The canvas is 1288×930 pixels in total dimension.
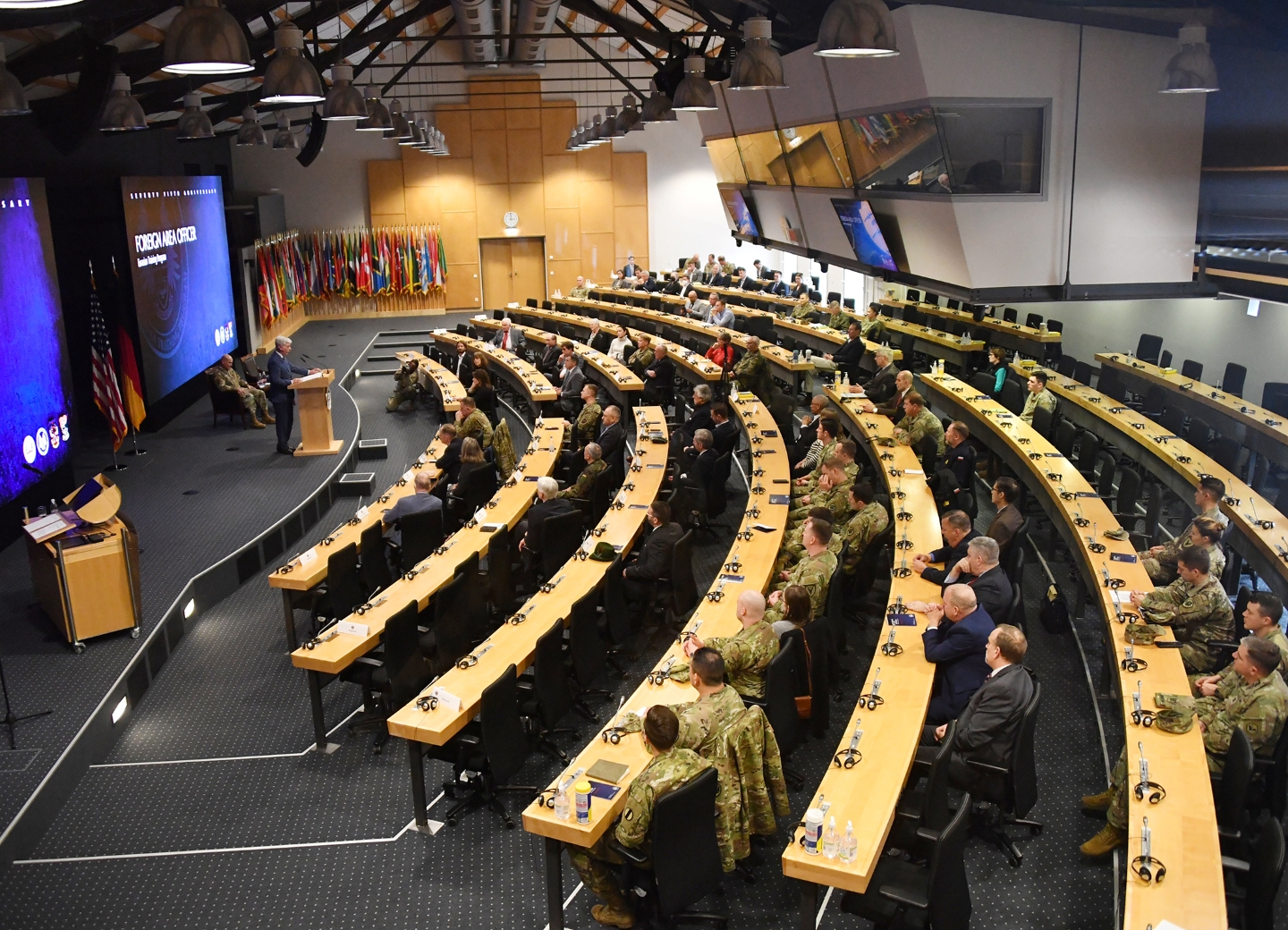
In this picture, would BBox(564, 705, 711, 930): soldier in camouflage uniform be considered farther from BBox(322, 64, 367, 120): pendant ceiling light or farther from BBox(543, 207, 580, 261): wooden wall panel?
BBox(543, 207, 580, 261): wooden wall panel

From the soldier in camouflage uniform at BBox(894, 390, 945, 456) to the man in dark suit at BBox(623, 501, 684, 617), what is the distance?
11.9ft

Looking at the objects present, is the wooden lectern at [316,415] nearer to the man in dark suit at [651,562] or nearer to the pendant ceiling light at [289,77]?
the man in dark suit at [651,562]

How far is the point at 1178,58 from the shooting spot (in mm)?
7473

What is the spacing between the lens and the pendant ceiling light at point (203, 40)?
15.4 ft

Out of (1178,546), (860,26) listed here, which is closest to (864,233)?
(1178,546)

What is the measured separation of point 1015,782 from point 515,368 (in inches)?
456

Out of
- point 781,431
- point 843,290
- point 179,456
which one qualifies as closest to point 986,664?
point 781,431

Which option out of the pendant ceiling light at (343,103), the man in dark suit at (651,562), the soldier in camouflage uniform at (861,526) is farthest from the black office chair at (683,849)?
the pendant ceiling light at (343,103)

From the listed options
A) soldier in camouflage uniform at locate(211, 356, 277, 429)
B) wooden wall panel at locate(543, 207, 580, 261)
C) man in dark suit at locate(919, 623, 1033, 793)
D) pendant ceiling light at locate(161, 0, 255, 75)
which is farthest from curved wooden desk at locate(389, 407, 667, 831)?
wooden wall panel at locate(543, 207, 580, 261)

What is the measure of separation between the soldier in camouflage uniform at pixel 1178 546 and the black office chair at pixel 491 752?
15.2 ft

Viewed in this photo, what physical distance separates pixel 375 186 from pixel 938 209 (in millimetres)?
19353

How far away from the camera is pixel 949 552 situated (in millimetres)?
7422

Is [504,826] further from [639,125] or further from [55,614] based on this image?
[639,125]

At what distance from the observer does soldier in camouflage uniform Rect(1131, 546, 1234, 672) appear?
6238 millimetres
